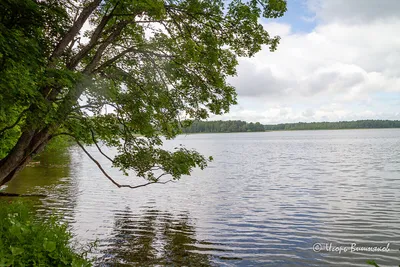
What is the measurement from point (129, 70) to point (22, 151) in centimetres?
438

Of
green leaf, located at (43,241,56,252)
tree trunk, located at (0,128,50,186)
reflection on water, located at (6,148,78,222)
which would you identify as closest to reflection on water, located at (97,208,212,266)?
reflection on water, located at (6,148,78,222)

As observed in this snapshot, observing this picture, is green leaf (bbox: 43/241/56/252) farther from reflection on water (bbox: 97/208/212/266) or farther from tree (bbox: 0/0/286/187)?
reflection on water (bbox: 97/208/212/266)

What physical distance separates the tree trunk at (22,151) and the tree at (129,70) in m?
0.03

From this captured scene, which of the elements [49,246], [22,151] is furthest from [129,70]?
[49,246]

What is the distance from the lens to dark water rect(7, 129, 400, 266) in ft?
39.1

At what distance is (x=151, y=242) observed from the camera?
13352 millimetres

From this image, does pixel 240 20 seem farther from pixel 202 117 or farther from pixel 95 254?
pixel 95 254

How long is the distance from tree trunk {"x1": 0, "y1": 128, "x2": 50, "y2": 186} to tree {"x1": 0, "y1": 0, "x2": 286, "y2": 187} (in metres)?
0.03

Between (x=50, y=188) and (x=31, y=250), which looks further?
(x=50, y=188)

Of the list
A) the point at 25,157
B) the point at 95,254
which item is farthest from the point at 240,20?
the point at 95,254

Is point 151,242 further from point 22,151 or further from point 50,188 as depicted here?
point 50,188

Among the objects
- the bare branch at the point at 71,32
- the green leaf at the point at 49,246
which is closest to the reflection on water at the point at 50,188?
the bare branch at the point at 71,32

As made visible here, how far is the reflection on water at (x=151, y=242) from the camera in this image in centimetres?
1134

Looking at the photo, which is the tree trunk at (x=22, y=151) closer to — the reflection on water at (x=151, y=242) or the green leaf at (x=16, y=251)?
the green leaf at (x=16, y=251)
